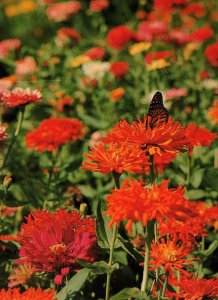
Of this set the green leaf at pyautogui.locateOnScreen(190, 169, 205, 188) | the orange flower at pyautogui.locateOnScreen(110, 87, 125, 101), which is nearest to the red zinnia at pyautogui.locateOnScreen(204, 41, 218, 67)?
the orange flower at pyautogui.locateOnScreen(110, 87, 125, 101)

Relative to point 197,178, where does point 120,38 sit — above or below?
above

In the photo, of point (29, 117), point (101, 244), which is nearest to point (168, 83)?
point (29, 117)

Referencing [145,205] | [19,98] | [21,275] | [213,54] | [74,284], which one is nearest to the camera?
[145,205]

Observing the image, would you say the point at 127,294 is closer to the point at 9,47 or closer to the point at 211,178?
the point at 211,178

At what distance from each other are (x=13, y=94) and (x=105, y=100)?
142 cm

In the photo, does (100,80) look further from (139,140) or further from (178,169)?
(139,140)

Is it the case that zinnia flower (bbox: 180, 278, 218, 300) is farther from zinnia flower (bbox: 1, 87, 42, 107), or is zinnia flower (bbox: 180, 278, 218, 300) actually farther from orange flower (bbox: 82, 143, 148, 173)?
zinnia flower (bbox: 1, 87, 42, 107)

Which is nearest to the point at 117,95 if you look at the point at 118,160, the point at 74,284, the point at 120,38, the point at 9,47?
the point at 120,38

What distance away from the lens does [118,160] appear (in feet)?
4.55

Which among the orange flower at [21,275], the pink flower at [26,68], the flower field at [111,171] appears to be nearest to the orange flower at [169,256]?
the flower field at [111,171]

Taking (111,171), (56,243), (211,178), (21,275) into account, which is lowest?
(211,178)

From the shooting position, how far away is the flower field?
53.5 inches

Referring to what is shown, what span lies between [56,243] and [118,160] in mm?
235

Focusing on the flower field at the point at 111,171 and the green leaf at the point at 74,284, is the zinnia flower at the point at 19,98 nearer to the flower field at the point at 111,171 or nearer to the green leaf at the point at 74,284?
the flower field at the point at 111,171
